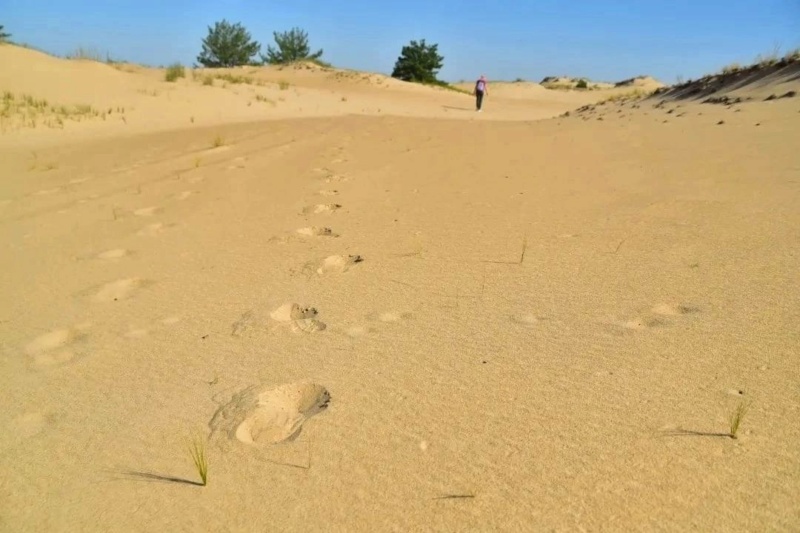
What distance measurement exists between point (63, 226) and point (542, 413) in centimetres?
307

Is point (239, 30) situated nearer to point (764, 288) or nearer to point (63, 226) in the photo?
point (63, 226)

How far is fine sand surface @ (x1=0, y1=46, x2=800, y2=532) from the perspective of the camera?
1119mm

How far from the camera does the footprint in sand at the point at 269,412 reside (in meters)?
1.38

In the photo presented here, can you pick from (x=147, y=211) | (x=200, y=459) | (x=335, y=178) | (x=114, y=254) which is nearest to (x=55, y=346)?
(x=114, y=254)

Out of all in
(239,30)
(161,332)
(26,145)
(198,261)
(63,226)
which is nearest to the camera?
(161,332)

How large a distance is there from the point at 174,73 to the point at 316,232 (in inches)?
497

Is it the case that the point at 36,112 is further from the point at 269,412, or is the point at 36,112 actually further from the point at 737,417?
the point at 737,417

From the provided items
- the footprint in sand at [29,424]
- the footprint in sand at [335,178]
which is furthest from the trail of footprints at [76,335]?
the footprint in sand at [335,178]

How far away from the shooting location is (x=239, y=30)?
32.5 metres

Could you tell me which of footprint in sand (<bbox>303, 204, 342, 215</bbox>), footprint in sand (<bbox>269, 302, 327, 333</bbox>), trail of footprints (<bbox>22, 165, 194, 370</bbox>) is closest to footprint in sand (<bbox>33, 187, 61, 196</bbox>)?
trail of footprints (<bbox>22, 165, 194, 370</bbox>)

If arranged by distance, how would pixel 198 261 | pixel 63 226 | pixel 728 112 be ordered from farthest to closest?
pixel 728 112 → pixel 63 226 → pixel 198 261

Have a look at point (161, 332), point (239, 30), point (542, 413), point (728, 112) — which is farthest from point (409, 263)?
point (239, 30)

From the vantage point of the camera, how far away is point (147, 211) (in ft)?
11.6

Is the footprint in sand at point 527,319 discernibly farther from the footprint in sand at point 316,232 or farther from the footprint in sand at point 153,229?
the footprint in sand at point 153,229
